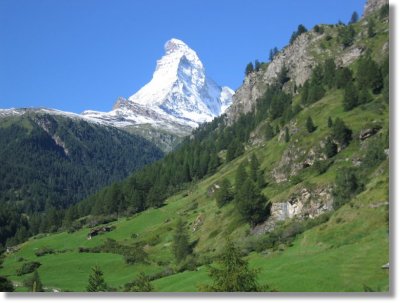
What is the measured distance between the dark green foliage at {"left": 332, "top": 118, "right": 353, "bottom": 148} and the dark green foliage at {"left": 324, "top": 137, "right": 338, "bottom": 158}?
1008 millimetres

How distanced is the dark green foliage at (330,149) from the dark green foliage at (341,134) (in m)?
1.01

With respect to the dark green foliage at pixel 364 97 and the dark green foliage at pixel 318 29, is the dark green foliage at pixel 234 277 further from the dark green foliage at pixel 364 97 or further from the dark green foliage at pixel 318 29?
the dark green foliage at pixel 318 29

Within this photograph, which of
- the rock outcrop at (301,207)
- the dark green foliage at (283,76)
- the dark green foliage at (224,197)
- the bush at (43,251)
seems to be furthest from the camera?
the dark green foliage at (283,76)

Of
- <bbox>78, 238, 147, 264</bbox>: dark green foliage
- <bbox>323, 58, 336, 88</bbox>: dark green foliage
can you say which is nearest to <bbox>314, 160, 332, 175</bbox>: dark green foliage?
<bbox>78, 238, 147, 264</bbox>: dark green foliage

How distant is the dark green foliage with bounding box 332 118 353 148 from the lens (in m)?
80.6

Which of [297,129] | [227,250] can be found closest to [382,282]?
[227,250]

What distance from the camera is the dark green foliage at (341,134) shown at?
80625mm

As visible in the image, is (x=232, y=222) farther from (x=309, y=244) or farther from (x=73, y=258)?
(x=309, y=244)

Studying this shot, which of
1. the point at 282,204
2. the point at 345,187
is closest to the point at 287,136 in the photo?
the point at 282,204

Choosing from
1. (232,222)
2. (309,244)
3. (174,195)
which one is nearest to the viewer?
(309,244)

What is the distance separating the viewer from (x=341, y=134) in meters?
80.9

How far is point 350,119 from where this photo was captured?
282 feet

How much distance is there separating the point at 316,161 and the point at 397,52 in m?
56.3

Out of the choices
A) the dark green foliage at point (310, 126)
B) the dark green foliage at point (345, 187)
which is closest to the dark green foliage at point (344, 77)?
the dark green foliage at point (310, 126)
